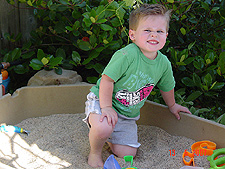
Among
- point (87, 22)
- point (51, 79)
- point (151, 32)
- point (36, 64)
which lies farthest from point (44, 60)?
point (151, 32)

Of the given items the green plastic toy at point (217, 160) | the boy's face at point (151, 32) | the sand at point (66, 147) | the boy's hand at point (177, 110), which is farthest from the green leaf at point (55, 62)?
the green plastic toy at point (217, 160)

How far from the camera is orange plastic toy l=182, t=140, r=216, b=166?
1540mm

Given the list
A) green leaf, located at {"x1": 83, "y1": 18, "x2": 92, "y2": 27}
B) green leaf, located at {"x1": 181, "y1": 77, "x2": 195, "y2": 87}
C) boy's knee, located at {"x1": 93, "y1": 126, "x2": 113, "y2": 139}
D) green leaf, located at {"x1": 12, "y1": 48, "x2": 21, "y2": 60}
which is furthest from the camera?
green leaf, located at {"x1": 12, "y1": 48, "x2": 21, "y2": 60}

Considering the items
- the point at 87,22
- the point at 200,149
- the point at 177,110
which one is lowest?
the point at 200,149

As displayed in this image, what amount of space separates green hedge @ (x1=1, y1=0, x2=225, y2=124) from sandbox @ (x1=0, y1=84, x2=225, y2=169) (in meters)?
0.19

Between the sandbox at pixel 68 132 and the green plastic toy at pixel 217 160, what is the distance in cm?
6

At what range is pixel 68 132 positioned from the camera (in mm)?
1892

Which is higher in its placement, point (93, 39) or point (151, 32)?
point (151, 32)

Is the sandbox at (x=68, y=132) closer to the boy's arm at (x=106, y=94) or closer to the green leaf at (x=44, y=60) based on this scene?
the green leaf at (x=44, y=60)

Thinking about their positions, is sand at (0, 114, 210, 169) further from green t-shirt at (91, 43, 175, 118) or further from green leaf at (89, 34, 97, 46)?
green leaf at (89, 34, 97, 46)

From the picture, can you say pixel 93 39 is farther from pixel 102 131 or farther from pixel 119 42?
pixel 102 131

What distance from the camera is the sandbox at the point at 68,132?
154 centimetres

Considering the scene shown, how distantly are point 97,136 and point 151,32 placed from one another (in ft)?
1.96

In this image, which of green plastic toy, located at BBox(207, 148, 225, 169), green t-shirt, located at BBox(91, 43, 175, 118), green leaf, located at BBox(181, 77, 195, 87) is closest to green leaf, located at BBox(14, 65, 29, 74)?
green t-shirt, located at BBox(91, 43, 175, 118)
